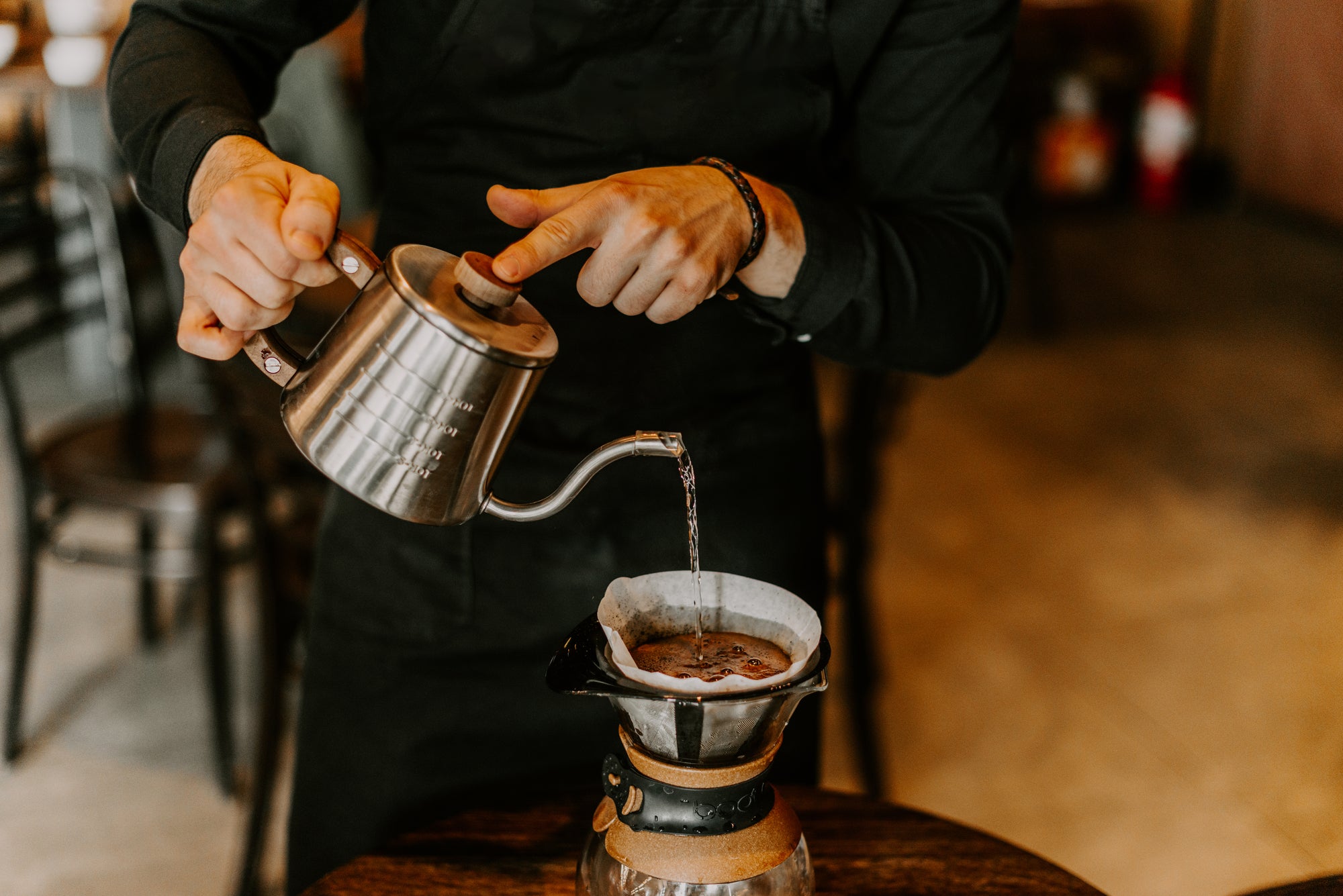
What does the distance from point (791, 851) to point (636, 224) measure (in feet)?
1.44

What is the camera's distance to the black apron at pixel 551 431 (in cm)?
109

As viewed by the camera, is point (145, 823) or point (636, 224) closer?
point (636, 224)

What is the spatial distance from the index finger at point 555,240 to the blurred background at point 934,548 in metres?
0.93

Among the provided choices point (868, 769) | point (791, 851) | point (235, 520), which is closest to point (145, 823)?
point (235, 520)

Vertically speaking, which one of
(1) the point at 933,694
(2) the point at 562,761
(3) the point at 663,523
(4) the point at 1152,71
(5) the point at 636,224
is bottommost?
(1) the point at 933,694

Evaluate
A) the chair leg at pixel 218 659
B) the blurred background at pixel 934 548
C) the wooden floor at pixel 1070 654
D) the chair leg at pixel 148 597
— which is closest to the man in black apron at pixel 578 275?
the blurred background at pixel 934 548

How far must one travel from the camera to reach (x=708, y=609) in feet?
2.91

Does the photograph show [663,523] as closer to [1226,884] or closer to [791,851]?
[791,851]

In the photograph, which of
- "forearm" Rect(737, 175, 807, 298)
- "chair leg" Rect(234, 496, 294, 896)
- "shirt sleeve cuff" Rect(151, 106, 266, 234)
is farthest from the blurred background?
"forearm" Rect(737, 175, 807, 298)

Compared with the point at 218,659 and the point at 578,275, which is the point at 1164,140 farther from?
the point at 578,275

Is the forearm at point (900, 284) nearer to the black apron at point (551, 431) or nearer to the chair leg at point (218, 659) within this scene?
the black apron at point (551, 431)

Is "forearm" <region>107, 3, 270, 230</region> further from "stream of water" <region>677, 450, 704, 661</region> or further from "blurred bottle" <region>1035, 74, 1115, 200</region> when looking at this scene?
"blurred bottle" <region>1035, 74, 1115, 200</region>

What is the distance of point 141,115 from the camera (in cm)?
98

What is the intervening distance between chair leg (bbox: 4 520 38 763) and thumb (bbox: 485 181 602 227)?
6.50ft
